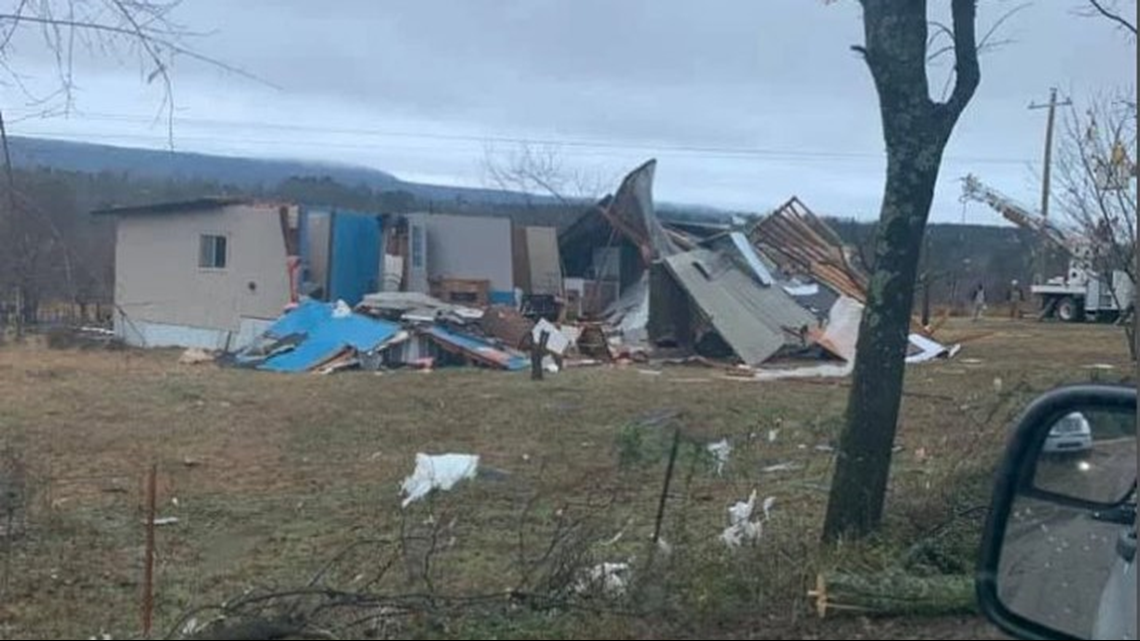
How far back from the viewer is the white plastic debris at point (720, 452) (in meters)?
11.5

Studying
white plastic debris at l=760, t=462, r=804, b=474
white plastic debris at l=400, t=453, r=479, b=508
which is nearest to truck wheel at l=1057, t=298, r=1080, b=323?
white plastic debris at l=760, t=462, r=804, b=474

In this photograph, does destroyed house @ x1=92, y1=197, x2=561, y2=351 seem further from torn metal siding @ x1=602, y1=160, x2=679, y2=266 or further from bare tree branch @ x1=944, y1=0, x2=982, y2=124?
bare tree branch @ x1=944, y1=0, x2=982, y2=124

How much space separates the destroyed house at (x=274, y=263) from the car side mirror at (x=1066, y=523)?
27681 mm

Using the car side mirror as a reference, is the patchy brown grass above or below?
Answer: below

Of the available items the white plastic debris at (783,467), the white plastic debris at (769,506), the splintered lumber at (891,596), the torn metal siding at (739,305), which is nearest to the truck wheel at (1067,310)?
the torn metal siding at (739,305)

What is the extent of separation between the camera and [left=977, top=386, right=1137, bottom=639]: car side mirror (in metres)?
2.15

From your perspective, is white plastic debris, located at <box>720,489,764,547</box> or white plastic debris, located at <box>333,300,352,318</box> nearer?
white plastic debris, located at <box>720,489,764,547</box>

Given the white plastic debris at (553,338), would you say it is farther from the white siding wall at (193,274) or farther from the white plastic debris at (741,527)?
the white plastic debris at (741,527)

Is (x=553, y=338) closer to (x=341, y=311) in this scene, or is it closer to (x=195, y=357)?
(x=341, y=311)

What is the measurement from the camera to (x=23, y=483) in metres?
9.97

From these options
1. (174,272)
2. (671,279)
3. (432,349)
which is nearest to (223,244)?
(174,272)

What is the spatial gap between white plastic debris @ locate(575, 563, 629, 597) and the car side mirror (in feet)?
8.35

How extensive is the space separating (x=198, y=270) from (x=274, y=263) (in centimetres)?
299

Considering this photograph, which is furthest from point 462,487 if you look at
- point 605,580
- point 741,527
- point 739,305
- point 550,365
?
point 739,305
